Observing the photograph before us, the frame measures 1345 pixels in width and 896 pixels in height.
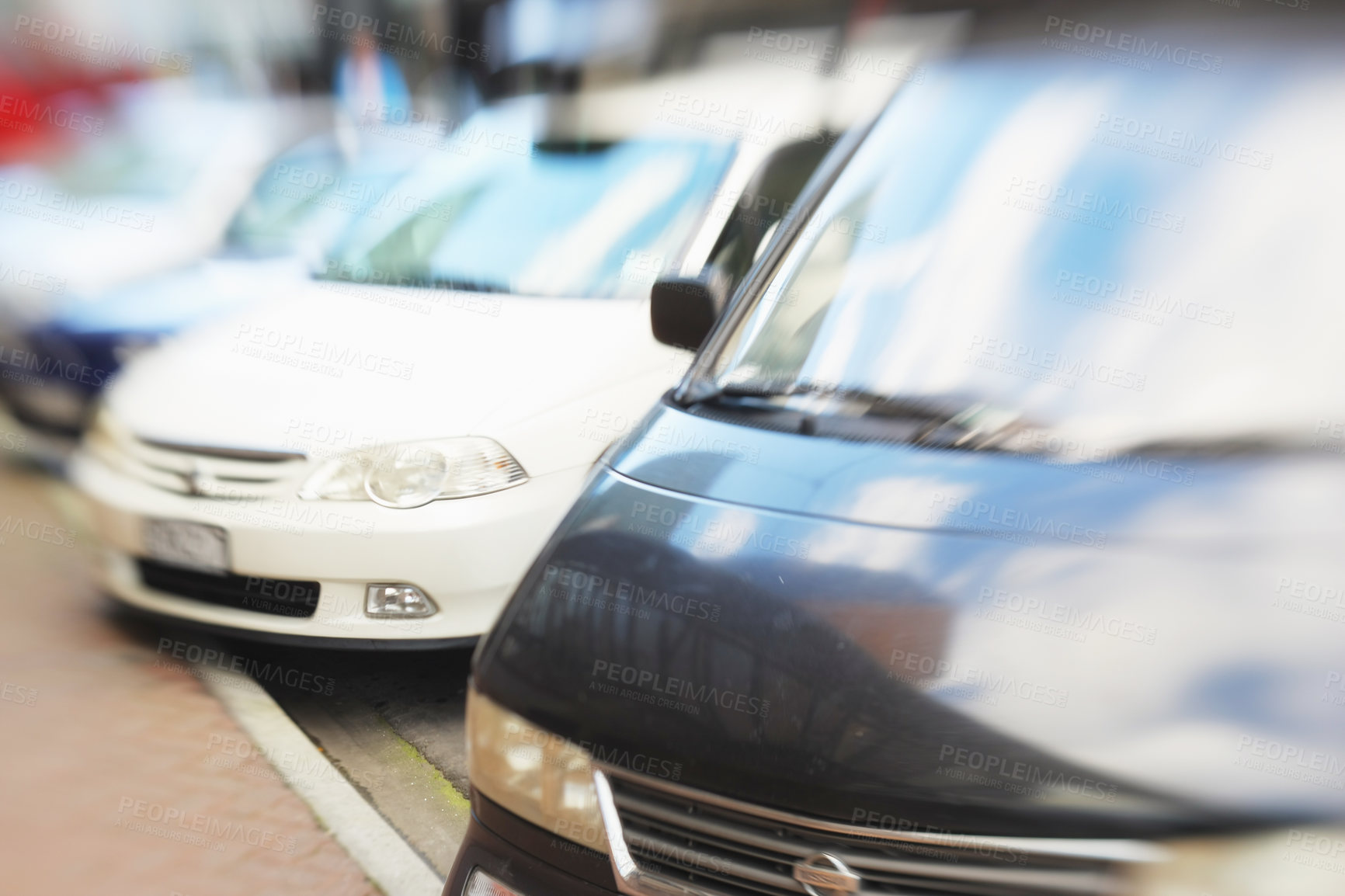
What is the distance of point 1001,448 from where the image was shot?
179 cm

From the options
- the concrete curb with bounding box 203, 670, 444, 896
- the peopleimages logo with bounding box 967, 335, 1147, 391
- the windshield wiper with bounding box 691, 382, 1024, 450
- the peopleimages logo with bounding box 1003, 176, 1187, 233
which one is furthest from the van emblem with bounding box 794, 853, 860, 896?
the concrete curb with bounding box 203, 670, 444, 896

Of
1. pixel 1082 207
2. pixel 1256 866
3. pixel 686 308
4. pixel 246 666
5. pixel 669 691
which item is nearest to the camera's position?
pixel 1256 866

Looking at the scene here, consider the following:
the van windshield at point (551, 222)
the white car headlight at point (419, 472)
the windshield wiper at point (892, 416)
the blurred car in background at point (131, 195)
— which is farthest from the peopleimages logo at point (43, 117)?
the windshield wiper at point (892, 416)

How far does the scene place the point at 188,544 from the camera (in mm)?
3527

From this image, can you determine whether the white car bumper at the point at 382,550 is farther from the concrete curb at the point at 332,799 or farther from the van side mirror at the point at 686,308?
the van side mirror at the point at 686,308

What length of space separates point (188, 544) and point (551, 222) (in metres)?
1.75

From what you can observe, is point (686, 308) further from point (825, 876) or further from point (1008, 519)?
point (825, 876)

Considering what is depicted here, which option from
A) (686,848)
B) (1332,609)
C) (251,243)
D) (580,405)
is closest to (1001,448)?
(1332,609)

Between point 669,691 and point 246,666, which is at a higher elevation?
point 669,691

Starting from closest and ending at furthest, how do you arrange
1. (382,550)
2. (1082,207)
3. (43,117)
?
(1082,207) < (382,550) < (43,117)

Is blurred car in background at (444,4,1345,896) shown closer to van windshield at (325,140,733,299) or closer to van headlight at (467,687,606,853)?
van headlight at (467,687,606,853)

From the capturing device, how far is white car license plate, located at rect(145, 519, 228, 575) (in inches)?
137

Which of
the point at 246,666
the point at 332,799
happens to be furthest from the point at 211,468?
the point at 332,799

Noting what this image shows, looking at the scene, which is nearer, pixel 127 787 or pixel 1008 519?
pixel 1008 519
